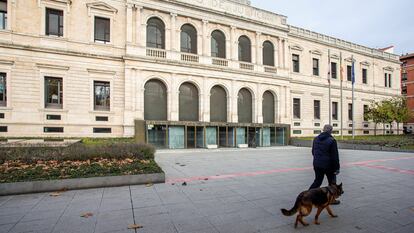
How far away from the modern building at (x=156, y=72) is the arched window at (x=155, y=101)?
0.10m

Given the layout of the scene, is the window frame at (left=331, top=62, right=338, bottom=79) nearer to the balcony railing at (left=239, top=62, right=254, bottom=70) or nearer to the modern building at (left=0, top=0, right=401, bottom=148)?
the modern building at (left=0, top=0, right=401, bottom=148)

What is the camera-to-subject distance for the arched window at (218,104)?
26359mm

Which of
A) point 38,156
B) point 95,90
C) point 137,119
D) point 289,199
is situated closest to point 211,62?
point 137,119

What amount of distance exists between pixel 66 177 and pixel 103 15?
781 inches

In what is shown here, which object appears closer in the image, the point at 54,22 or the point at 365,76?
the point at 54,22

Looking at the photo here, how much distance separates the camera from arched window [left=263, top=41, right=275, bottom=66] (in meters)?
29.7

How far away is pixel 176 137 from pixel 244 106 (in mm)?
10084

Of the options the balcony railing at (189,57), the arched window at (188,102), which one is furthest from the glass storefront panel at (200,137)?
the balcony railing at (189,57)

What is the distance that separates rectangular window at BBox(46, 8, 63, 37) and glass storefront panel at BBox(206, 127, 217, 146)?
16.9m

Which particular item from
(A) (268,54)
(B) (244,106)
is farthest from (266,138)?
(A) (268,54)

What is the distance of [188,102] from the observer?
2512 centimetres

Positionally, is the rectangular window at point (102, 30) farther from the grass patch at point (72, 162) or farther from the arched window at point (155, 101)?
the grass patch at point (72, 162)

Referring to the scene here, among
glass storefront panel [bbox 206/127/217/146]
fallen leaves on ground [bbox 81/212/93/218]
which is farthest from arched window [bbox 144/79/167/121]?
fallen leaves on ground [bbox 81/212/93/218]

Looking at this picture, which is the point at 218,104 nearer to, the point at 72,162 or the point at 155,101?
the point at 155,101
